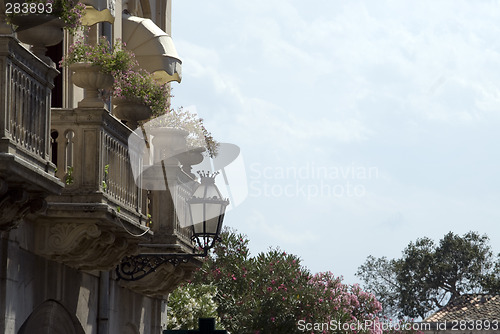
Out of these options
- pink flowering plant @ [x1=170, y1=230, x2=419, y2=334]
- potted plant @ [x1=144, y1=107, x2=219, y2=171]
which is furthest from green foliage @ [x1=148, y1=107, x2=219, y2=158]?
pink flowering plant @ [x1=170, y1=230, x2=419, y2=334]

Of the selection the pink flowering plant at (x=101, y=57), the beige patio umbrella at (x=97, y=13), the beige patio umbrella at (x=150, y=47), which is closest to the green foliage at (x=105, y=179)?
the pink flowering plant at (x=101, y=57)

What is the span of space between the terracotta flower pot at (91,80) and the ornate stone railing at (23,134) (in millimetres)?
1827

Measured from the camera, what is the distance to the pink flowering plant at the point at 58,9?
1030 cm

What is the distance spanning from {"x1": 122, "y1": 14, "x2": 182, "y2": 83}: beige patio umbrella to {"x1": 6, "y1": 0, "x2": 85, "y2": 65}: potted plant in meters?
6.10

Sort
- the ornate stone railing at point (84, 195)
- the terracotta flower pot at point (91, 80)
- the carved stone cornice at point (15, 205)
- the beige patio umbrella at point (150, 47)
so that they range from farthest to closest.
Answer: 1. the beige patio umbrella at point (150, 47)
2. the terracotta flower pot at point (91, 80)
3. the ornate stone railing at point (84, 195)
4. the carved stone cornice at point (15, 205)

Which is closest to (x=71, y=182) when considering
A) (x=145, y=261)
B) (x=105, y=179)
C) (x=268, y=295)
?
(x=105, y=179)

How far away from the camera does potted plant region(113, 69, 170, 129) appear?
47.1ft

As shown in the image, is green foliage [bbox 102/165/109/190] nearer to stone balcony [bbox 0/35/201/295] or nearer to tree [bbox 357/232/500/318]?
stone balcony [bbox 0/35/201/295]

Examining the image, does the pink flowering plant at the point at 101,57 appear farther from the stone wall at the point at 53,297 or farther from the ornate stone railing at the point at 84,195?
the stone wall at the point at 53,297

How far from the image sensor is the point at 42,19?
417 inches

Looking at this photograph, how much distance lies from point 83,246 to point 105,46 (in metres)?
2.48

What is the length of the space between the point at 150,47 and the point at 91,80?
512 centimetres

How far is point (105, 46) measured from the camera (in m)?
12.7

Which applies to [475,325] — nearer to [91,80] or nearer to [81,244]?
[81,244]
